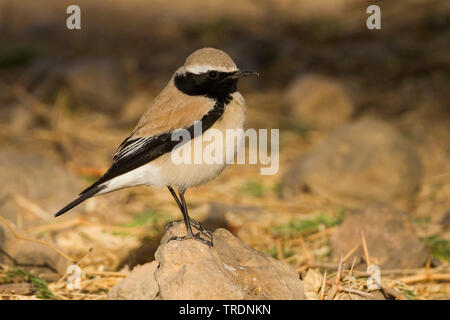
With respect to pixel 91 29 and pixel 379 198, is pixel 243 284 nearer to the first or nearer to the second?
pixel 379 198

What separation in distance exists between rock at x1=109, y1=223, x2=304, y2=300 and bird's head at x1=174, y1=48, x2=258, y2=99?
0.95 m

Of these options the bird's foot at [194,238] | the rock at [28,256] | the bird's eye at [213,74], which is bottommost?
the rock at [28,256]

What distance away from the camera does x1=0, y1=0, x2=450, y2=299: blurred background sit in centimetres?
509

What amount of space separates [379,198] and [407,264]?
1.88m

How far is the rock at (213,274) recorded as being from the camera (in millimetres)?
3258

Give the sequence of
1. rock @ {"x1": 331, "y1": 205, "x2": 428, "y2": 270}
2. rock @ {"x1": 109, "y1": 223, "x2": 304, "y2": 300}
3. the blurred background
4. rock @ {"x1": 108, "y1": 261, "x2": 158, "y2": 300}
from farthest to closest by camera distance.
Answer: the blurred background → rock @ {"x1": 331, "y1": 205, "x2": 428, "y2": 270} → rock @ {"x1": 108, "y1": 261, "x2": 158, "y2": 300} → rock @ {"x1": 109, "y1": 223, "x2": 304, "y2": 300}

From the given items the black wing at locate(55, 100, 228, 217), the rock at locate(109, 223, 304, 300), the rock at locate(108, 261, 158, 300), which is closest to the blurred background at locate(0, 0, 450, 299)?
the rock at locate(108, 261, 158, 300)

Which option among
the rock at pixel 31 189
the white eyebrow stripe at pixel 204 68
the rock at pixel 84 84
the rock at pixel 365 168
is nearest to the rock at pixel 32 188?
the rock at pixel 31 189

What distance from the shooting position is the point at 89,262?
16.2ft

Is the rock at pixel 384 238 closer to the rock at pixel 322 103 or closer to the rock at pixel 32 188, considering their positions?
the rock at pixel 32 188

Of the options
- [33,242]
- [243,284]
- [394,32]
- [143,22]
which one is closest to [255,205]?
[33,242]

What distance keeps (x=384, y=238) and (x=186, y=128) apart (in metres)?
2.02

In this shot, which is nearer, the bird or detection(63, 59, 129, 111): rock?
the bird

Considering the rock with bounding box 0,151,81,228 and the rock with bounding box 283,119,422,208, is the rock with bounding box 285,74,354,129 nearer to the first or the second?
the rock with bounding box 283,119,422,208
